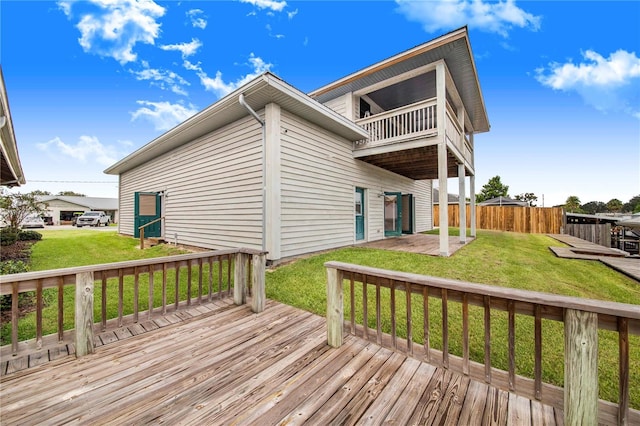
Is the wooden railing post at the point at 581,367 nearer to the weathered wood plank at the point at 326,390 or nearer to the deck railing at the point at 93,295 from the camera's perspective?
the weathered wood plank at the point at 326,390

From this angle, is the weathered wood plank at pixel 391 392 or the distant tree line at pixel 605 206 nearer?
the weathered wood plank at pixel 391 392

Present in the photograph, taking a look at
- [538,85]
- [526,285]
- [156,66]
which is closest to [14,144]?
[156,66]

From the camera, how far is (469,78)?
6.91 metres

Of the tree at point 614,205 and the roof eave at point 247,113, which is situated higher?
the roof eave at point 247,113

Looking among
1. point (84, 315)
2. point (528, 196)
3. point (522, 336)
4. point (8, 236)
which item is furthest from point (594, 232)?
point (528, 196)

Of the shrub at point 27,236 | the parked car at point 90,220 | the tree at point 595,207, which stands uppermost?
the tree at point 595,207

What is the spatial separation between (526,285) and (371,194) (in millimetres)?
5146

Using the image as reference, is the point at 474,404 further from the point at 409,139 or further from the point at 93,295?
the point at 409,139

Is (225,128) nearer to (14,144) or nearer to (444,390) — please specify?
(14,144)

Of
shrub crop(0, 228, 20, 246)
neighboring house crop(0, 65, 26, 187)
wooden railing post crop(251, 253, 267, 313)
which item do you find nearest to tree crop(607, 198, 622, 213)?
wooden railing post crop(251, 253, 267, 313)

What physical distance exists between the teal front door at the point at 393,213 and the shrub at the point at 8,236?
14477 millimetres

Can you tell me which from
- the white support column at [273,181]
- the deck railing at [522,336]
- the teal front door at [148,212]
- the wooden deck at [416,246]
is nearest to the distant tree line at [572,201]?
the wooden deck at [416,246]

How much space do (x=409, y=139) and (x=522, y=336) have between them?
5.24 meters

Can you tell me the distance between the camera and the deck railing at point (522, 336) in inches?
48.9
